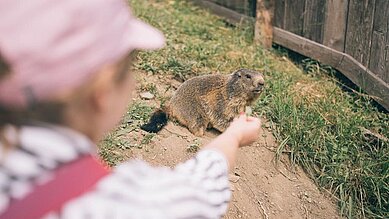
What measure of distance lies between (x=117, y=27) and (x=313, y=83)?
187 inches

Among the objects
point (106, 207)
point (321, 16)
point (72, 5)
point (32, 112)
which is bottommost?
point (321, 16)

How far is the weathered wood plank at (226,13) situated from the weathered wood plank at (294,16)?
1.93ft

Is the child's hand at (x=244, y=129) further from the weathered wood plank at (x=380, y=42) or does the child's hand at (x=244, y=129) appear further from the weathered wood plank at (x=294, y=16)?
the weathered wood plank at (x=294, y=16)

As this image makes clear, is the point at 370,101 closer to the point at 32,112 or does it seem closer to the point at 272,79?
the point at 272,79

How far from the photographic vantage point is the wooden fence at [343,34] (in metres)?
5.15

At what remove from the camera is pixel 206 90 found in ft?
17.3

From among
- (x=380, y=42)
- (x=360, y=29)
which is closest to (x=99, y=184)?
(x=380, y=42)

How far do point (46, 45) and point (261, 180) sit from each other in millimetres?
3602

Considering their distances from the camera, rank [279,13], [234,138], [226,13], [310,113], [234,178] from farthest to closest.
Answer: [226,13], [279,13], [310,113], [234,178], [234,138]

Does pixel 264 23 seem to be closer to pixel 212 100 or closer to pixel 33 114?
pixel 212 100

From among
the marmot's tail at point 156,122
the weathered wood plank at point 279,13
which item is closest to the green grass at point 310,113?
the marmot's tail at point 156,122

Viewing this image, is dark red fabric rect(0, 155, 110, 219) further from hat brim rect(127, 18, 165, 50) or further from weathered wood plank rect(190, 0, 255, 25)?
weathered wood plank rect(190, 0, 255, 25)

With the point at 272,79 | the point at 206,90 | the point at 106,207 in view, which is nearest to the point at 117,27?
the point at 106,207

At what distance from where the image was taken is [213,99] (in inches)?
207
